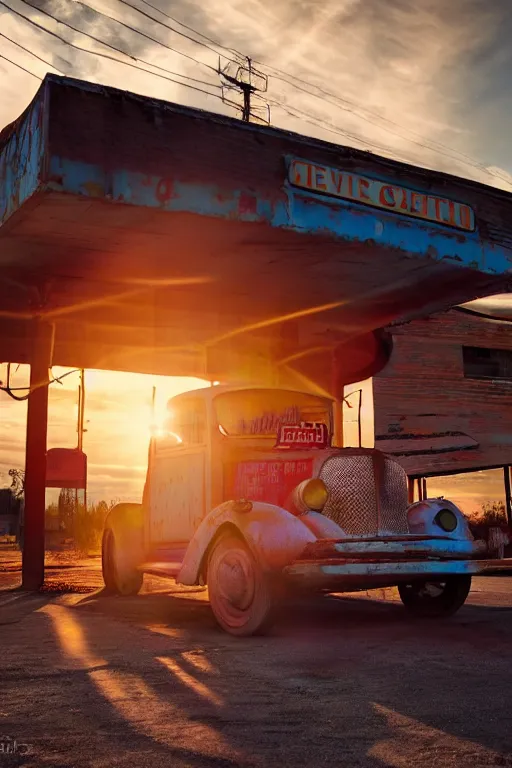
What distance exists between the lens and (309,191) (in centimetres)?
882

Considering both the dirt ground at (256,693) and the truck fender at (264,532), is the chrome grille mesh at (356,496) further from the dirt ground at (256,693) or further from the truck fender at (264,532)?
the dirt ground at (256,693)

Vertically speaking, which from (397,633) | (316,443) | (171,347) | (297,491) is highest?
(171,347)

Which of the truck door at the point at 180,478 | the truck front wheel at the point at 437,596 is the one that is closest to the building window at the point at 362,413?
the truck door at the point at 180,478

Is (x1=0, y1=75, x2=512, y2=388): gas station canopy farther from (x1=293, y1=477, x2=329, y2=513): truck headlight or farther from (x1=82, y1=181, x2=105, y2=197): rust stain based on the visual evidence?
(x1=293, y1=477, x2=329, y2=513): truck headlight

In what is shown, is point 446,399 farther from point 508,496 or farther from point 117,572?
point 117,572

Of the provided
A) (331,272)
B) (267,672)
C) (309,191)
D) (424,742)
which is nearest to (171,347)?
(331,272)

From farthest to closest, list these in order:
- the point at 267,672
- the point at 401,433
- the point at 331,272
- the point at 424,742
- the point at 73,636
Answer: the point at 401,433, the point at 331,272, the point at 73,636, the point at 267,672, the point at 424,742

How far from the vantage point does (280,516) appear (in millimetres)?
6238

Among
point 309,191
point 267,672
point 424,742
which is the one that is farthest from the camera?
point 309,191

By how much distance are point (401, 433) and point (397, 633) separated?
11.4 m

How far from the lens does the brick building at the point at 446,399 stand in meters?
17.5

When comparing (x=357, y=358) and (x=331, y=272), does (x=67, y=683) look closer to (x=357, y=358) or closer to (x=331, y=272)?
(x=331, y=272)

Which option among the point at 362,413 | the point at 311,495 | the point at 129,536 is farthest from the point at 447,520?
the point at 362,413

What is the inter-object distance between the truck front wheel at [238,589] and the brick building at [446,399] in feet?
35.8
